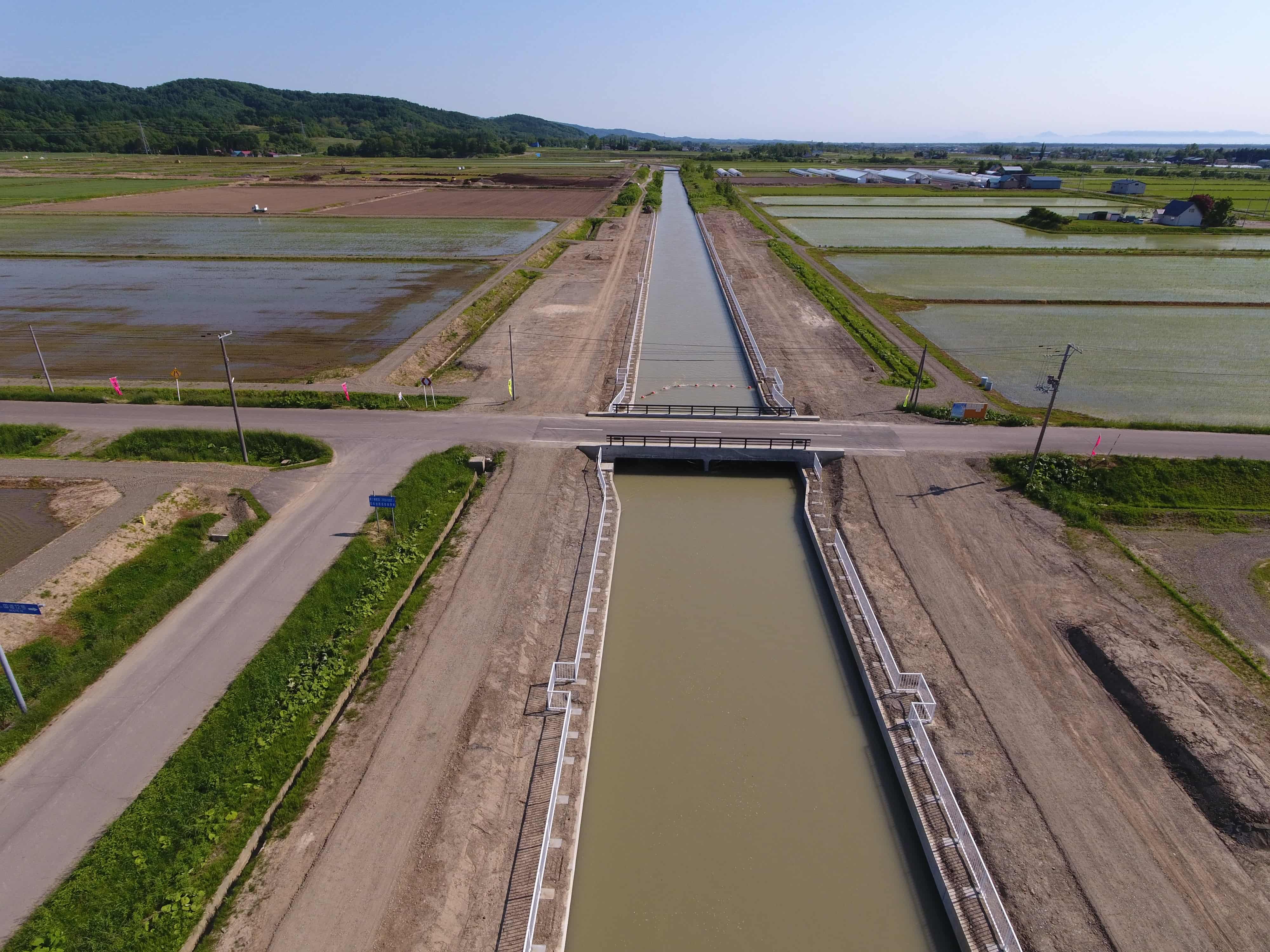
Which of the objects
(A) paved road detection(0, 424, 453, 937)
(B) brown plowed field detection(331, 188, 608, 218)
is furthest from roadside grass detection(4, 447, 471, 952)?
(B) brown plowed field detection(331, 188, 608, 218)

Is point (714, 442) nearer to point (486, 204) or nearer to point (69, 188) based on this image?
point (486, 204)

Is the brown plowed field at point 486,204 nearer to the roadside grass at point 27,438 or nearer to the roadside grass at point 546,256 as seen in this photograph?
the roadside grass at point 546,256

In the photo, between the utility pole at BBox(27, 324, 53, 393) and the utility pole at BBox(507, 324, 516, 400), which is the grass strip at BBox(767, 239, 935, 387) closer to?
the utility pole at BBox(507, 324, 516, 400)

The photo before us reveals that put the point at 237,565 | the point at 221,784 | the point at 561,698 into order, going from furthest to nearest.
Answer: the point at 237,565 → the point at 561,698 → the point at 221,784

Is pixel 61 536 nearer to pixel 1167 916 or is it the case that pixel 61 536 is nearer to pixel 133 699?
pixel 133 699

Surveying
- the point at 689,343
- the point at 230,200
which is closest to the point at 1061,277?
the point at 689,343

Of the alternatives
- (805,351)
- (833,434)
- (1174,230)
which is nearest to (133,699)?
(833,434)

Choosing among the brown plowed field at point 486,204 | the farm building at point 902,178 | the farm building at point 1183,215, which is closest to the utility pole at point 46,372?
the brown plowed field at point 486,204
